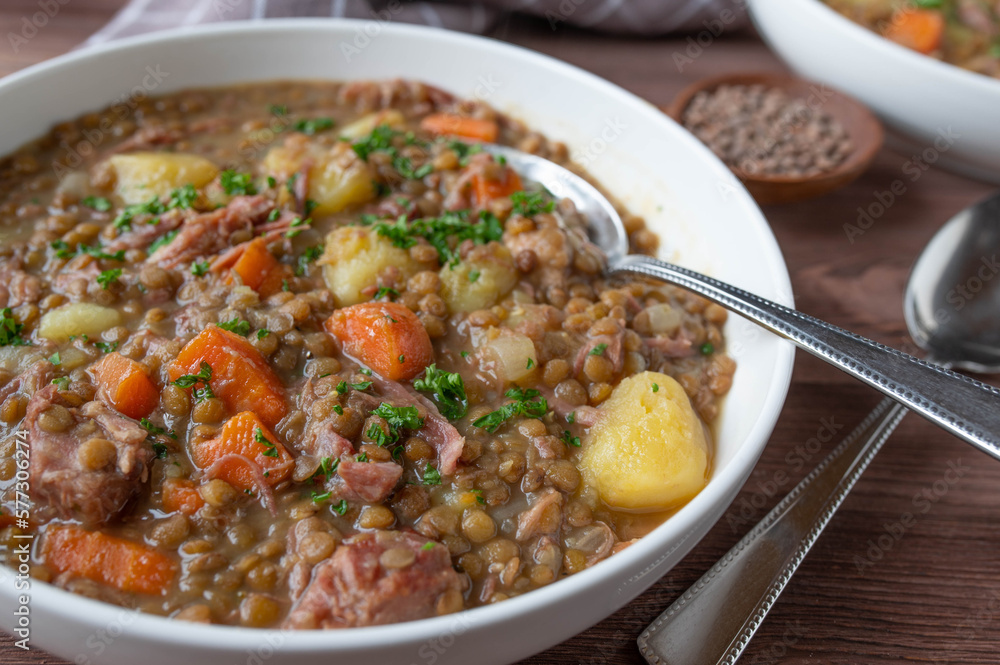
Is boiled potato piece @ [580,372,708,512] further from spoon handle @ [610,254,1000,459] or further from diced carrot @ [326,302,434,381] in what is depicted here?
diced carrot @ [326,302,434,381]

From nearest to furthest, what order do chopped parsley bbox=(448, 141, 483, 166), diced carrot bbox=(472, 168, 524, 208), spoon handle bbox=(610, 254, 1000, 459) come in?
spoon handle bbox=(610, 254, 1000, 459), diced carrot bbox=(472, 168, 524, 208), chopped parsley bbox=(448, 141, 483, 166)

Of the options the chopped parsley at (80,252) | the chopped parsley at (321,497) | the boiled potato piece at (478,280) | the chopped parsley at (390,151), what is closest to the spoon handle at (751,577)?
the chopped parsley at (321,497)

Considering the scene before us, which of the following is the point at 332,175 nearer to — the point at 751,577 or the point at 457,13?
the point at 457,13

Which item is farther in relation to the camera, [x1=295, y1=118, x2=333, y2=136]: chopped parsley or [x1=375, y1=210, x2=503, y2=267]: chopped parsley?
[x1=295, y1=118, x2=333, y2=136]: chopped parsley

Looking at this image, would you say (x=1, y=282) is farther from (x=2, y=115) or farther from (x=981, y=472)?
(x=981, y=472)

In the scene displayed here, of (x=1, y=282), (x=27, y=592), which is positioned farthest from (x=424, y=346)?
(x=1, y=282)

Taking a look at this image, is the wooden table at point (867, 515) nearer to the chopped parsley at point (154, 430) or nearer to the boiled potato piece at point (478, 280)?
the chopped parsley at point (154, 430)

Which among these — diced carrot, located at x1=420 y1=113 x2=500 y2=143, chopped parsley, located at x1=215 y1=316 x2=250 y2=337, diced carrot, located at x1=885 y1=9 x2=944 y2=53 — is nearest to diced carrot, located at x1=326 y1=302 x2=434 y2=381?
chopped parsley, located at x1=215 y1=316 x2=250 y2=337
